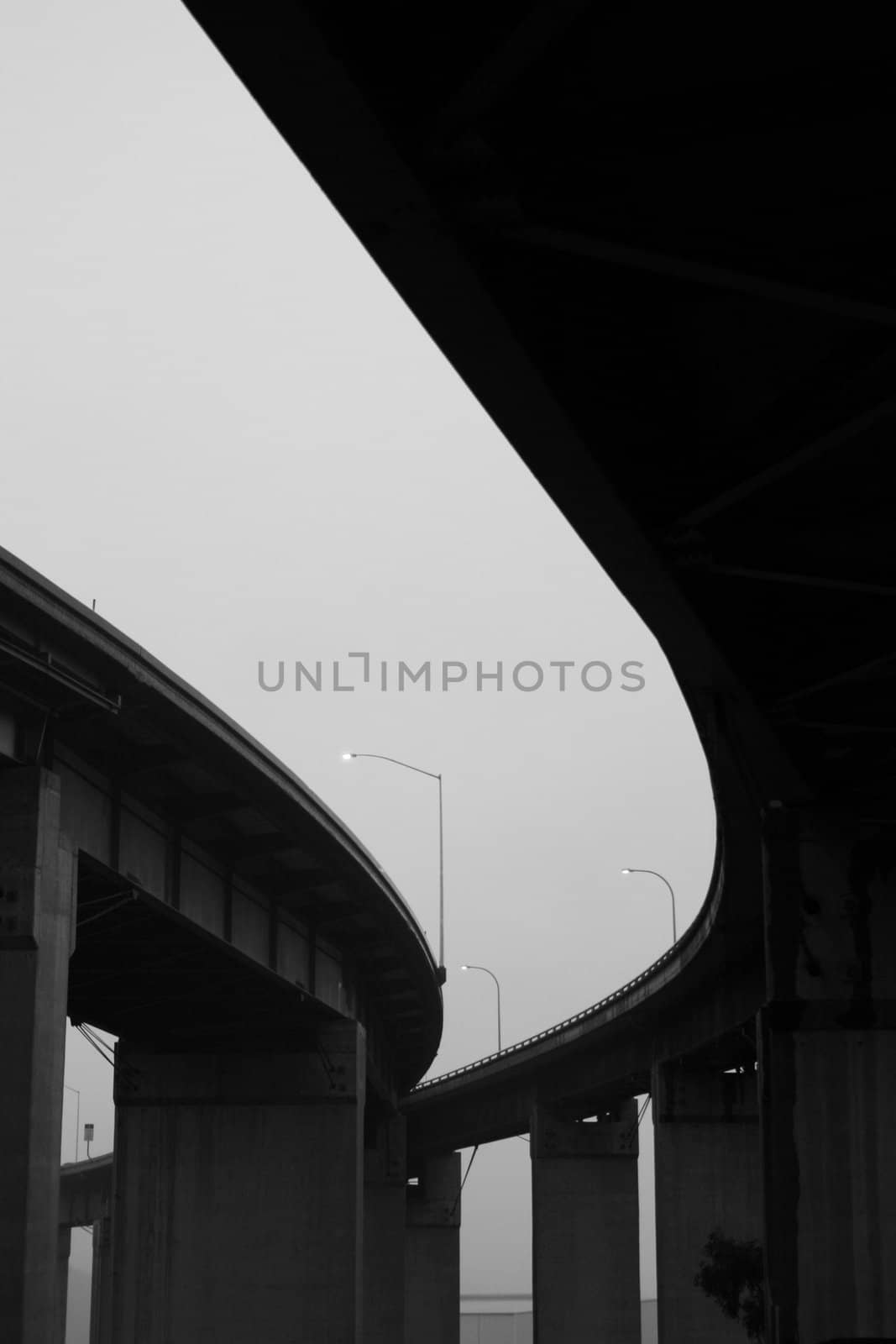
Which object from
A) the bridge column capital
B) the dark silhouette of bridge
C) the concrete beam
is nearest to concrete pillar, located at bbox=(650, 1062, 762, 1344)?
the dark silhouette of bridge

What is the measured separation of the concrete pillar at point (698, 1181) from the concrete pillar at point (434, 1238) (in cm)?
4163

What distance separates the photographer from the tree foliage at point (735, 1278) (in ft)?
168

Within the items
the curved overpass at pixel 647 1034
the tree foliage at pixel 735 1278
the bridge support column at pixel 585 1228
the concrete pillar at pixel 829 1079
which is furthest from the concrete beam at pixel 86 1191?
the concrete pillar at pixel 829 1079

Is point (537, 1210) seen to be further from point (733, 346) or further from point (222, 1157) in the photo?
point (733, 346)

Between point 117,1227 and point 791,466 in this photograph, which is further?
point 117,1227

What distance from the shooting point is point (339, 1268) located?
1859 inches

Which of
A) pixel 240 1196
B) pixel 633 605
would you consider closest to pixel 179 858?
pixel 240 1196

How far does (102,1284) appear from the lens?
111 m

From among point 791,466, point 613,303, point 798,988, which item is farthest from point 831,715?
point 613,303

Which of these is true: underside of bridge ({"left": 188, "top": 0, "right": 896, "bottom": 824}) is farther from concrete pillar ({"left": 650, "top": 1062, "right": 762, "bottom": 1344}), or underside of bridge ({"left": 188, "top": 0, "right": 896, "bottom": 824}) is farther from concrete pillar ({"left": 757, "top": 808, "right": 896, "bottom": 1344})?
concrete pillar ({"left": 650, "top": 1062, "right": 762, "bottom": 1344})

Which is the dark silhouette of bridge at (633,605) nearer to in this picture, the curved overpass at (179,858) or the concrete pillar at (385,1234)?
the curved overpass at (179,858)

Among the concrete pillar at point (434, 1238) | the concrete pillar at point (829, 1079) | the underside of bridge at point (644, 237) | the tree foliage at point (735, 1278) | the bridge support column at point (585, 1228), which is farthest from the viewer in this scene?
the concrete pillar at point (434, 1238)

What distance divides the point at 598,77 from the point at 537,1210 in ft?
226

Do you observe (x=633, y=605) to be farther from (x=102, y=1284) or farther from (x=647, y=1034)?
(x=102, y=1284)
